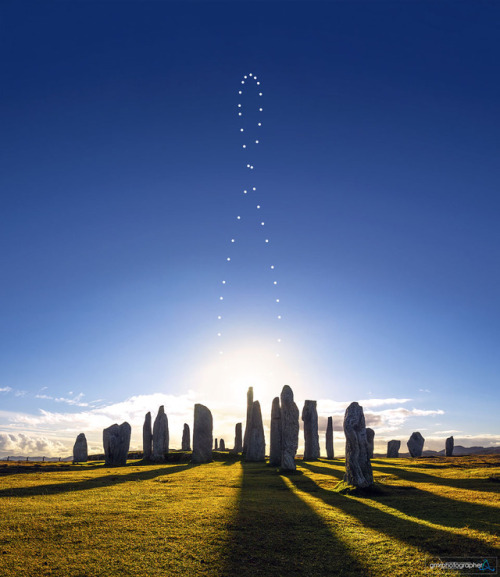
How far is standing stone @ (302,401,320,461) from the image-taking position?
120 ft

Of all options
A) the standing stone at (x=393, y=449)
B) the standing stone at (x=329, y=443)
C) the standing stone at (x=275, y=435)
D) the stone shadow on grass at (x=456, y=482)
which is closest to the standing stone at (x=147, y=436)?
the standing stone at (x=275, y=435)

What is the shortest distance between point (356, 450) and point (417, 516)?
4733 mm

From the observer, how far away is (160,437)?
35406mm

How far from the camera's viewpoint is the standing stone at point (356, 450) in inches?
608

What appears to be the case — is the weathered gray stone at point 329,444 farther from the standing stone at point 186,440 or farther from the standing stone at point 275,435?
the standing stone at point 186,440

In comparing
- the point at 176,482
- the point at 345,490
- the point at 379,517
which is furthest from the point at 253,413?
the point at 379,517

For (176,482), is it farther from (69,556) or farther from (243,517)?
(69,556)

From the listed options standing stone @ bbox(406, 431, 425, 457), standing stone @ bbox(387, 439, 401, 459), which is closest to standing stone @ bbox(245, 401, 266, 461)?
standing stone @ bbox(387, 439, 401, 459)

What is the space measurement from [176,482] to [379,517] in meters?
10.3

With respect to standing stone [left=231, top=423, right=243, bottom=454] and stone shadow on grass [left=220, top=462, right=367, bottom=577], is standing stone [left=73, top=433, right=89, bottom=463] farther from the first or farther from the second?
stone shadow on grass [left=220, top=462, right=367, bottom=577]

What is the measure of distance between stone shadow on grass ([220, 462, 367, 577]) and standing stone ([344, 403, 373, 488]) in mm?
3929

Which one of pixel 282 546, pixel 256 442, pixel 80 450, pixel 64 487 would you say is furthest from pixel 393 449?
pixel 282 546

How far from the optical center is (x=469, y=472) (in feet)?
72.5

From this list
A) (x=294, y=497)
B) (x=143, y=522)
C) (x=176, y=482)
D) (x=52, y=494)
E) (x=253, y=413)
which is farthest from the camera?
(x=253, y=413)
